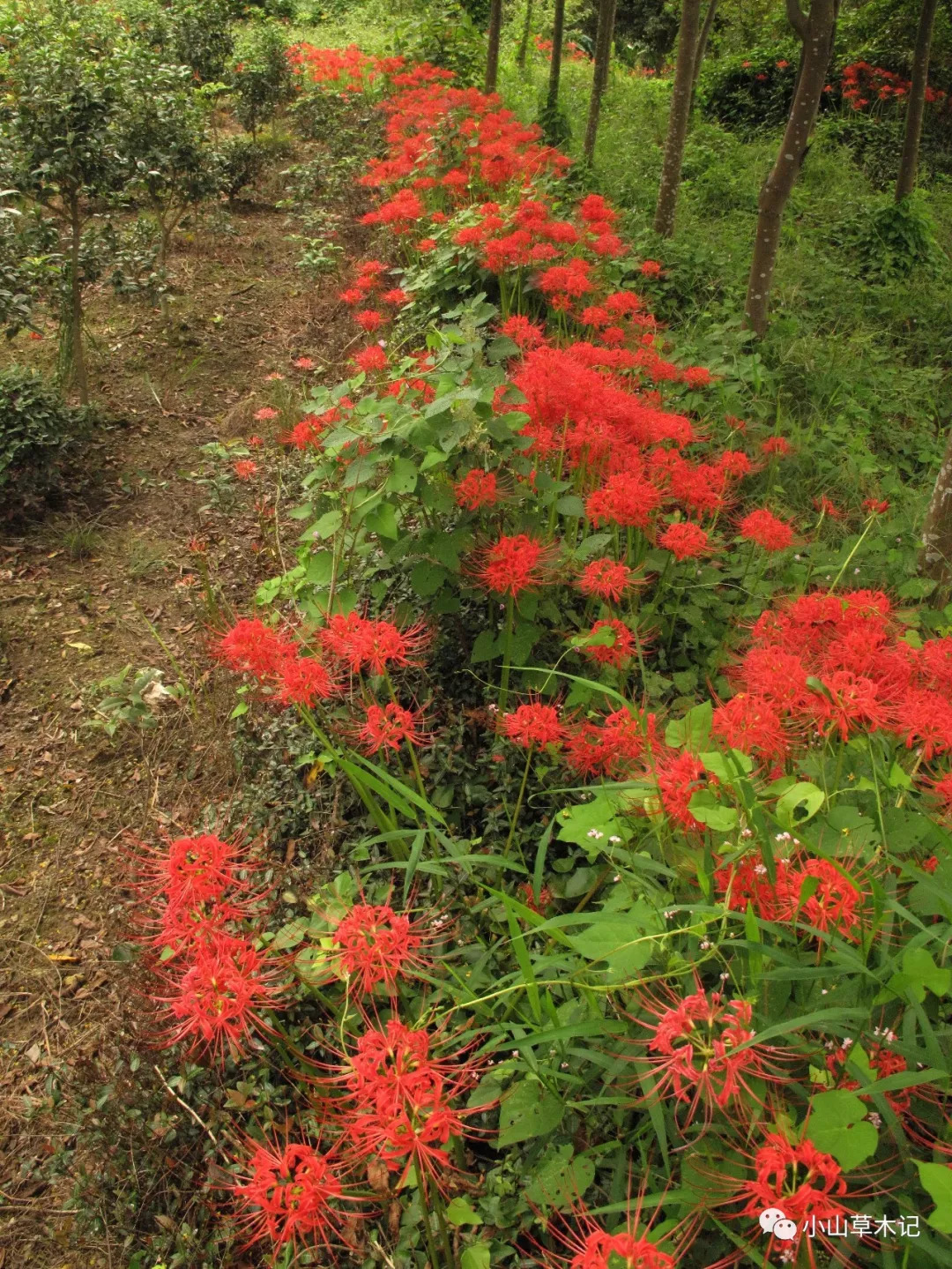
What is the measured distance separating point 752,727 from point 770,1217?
78 cm

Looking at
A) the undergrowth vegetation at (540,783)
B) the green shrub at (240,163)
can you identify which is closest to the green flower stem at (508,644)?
the undergrowth vegetation at (540,783)

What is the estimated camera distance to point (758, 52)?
11039mm

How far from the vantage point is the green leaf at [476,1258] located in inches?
55.3

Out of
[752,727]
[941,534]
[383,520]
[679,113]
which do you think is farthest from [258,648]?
[679,113]

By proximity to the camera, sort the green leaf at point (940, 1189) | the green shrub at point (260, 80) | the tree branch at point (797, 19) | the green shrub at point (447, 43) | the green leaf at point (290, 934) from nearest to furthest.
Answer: the green leaf at point (940, 1189), the green leaf at point (290, 934), the tree branch at point (797, 19), the green shrub at point (260, 80), the green shrub at point (447, 43)

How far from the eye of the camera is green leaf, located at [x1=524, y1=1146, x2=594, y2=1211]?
1.36m

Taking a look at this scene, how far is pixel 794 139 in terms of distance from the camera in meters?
4.18

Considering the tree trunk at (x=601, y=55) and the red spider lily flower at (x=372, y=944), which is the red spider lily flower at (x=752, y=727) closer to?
the red spider lily flower at (x=372, y=944)

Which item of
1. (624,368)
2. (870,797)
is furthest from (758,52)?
(870,797)

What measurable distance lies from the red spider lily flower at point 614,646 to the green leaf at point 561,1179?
1.04m

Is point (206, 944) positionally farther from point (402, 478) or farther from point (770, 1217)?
point (402, 478)

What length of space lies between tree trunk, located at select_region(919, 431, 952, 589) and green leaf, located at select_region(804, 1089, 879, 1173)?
219 cm

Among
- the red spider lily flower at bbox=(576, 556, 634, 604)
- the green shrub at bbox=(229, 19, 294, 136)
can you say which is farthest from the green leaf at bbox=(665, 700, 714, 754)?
the green shrub at bbox=(229, 19, 294, 136)

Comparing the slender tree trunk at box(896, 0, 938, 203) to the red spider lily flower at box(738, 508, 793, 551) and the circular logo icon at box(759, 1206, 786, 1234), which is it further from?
the circular logo icon at box(759, 1206, 786, 1234)
